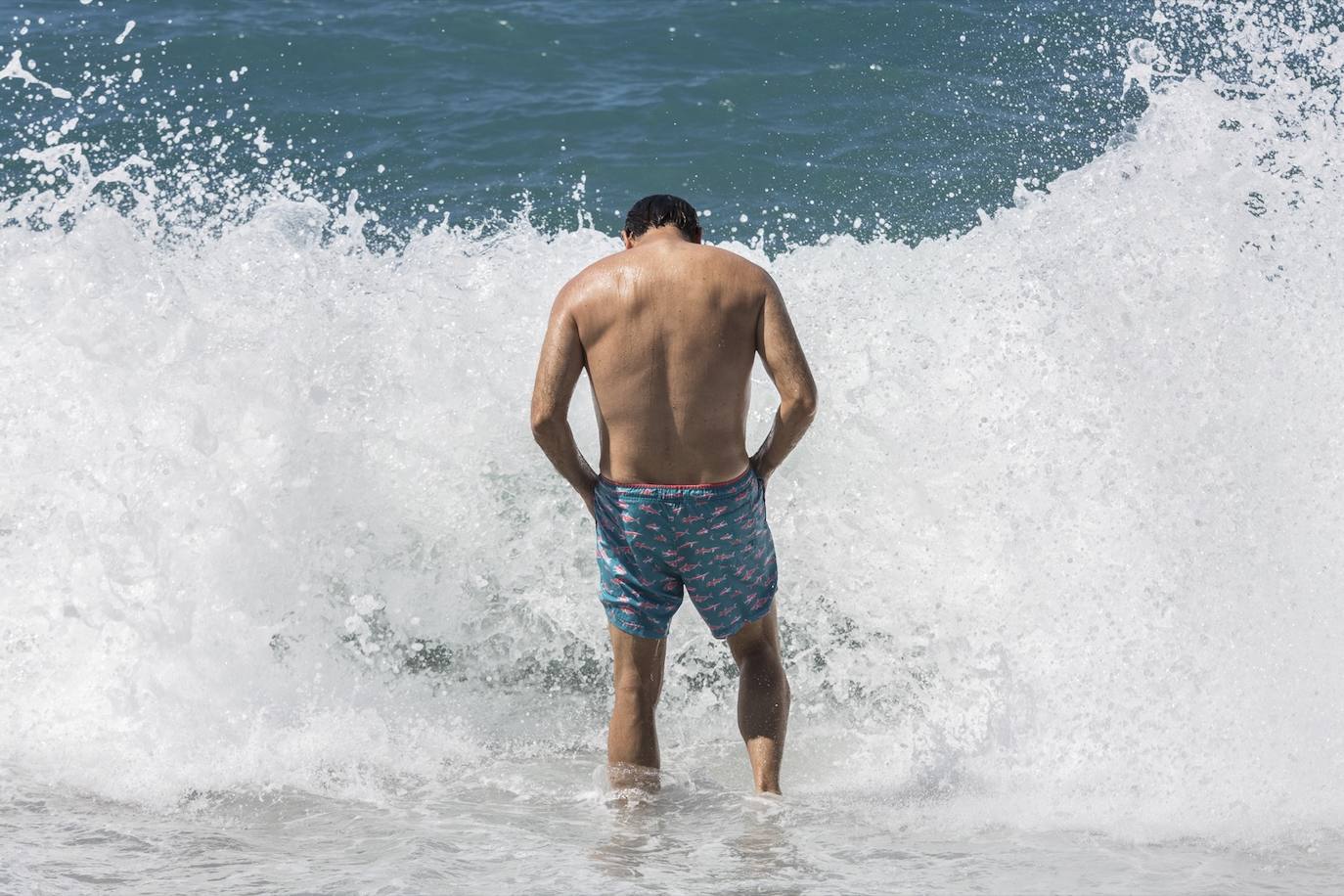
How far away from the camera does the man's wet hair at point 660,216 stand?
3588mm

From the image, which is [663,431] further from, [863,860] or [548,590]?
[548,590]

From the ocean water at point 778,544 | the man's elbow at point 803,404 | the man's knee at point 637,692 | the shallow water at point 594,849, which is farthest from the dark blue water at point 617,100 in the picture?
the shallow water at point 594,849

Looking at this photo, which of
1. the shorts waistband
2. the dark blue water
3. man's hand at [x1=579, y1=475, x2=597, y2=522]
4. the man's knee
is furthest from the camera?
the dark blue water

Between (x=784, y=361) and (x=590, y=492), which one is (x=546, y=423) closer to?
(x=590, y=492)

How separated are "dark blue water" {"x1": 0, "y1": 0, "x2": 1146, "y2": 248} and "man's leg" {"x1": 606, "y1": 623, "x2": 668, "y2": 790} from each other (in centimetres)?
401

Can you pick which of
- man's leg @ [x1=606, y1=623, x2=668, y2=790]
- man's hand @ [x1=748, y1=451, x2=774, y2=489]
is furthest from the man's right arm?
man's leg @ [x1=606, y1=623, x2=668, y2=790]

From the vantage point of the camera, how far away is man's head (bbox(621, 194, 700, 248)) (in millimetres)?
3588

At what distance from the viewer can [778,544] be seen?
5.13 meters

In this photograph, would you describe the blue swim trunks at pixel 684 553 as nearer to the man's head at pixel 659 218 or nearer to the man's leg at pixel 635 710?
the man's leg at pixel 635 710

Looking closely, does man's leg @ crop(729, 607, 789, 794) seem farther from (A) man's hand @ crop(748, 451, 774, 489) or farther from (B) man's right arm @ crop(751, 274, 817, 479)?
(B) man's right arm @ crop(751, 274, 817, 479)

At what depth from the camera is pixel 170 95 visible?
28.6ft

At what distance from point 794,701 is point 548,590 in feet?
3.57

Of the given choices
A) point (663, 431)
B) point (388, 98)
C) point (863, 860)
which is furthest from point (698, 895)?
point (388, 98)

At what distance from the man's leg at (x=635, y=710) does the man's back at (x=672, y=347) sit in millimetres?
548
